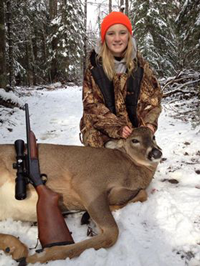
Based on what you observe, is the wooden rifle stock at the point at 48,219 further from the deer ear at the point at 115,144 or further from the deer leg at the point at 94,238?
the deer ear at the point at 115,144

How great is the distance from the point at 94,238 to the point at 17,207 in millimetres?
966

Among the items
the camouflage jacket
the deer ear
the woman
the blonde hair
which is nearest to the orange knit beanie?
the woman

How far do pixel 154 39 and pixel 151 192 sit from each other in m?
15.2

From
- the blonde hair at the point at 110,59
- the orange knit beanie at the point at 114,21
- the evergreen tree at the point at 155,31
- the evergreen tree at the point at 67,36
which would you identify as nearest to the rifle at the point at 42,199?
the blonde hair at the point at 110,59

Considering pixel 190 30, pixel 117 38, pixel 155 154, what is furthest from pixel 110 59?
pixel 190 30

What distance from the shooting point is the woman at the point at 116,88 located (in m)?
4.25

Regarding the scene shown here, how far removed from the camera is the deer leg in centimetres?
238

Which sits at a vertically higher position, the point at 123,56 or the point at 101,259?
the point at 123,56

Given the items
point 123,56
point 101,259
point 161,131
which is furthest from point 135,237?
point 161,131

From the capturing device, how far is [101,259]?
239cm

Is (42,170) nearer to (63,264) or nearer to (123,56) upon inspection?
(63,264)

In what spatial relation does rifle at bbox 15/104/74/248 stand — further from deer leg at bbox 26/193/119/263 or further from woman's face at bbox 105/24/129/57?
woman's face at bbox 105/24/129/57

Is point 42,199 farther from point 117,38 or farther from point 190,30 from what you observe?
point 190,30

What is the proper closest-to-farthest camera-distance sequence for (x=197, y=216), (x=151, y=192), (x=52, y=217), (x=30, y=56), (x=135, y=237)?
(x=52, y=217), (x=135, y=237), (x=197, y=216), (x=151, y=192), (x=30, y=56)
